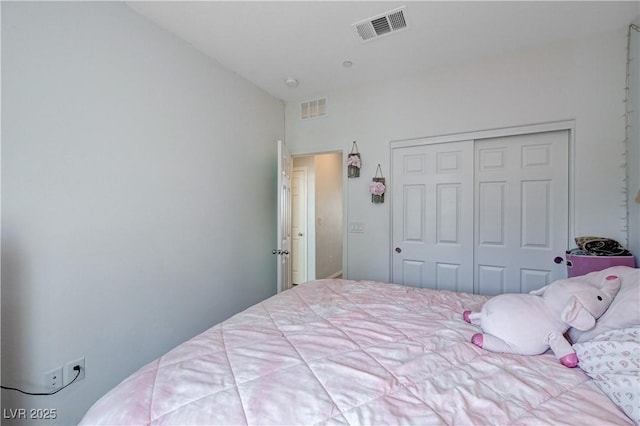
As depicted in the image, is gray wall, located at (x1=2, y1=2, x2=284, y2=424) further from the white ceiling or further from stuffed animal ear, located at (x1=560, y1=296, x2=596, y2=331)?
stuffed animal ear, located at (x1=560, y1=296, x2=596, y2=331)

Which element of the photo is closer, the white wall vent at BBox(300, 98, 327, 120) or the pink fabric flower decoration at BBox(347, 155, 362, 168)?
the pink fabric flower decoration at BBox(347, 155, 362, 168)

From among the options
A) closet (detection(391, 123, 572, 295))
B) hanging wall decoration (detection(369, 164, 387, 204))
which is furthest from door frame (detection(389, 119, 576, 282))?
hanging wall decoration (detection(369, 164, 387, 204))

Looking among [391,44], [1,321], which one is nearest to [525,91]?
[391,44]

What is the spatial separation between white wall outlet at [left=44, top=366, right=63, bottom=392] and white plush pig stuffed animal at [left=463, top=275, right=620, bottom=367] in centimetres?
207

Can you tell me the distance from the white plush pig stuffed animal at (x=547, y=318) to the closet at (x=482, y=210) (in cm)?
138

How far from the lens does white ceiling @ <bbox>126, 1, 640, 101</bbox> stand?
1.80 metres

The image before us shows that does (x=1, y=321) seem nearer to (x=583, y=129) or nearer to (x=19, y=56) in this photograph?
(x=19, y=56)

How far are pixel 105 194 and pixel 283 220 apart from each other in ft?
5.00

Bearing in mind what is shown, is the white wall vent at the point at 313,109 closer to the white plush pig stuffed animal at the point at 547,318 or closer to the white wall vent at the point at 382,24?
the white wall vent at the point at 382,24

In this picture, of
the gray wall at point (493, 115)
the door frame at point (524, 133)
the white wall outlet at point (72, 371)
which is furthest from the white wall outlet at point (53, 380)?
the door frame at point (524, 133)

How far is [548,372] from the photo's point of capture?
92cm

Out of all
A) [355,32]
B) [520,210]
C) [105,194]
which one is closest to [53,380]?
[105,194]

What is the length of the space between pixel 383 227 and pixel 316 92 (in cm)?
173

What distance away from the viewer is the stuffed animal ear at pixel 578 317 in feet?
3.29
